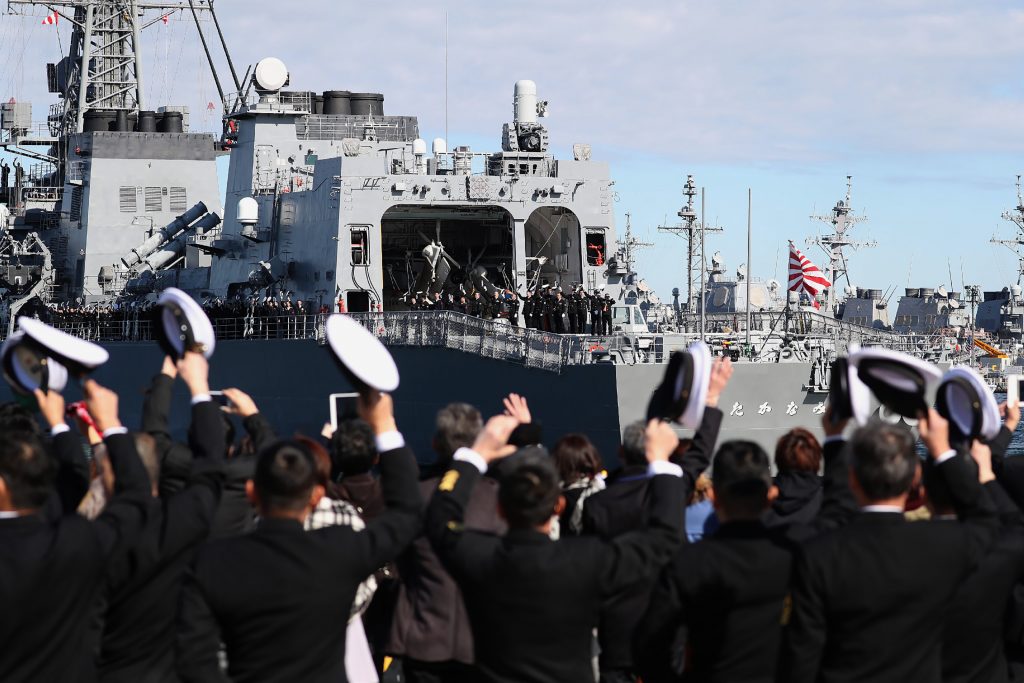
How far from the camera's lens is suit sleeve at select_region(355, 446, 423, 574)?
199 inches

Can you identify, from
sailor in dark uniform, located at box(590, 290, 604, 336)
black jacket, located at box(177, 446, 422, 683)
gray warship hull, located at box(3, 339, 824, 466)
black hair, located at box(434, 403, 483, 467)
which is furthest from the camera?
sailor in dark uniform, located at box(590, 290, 604, 336)

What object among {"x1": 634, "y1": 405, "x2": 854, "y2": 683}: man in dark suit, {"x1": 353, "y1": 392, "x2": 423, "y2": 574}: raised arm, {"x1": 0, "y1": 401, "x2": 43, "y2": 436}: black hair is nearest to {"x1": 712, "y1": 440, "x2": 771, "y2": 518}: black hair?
{"x1": 634, "y1": 405, "x2": 854, "y2": 683}: man in dark suit

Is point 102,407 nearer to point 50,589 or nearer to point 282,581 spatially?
point 50,589

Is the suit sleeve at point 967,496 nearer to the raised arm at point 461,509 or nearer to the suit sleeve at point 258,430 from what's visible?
the raised arm at point 461,509

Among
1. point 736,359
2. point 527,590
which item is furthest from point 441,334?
point 527,590

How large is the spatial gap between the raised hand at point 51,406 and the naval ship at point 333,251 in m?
17.9

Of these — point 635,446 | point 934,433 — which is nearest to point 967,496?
point 934,433

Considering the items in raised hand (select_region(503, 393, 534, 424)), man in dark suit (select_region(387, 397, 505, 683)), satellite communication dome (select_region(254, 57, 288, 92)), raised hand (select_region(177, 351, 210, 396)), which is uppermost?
satellite communication dome (select_region(254, 57, 288, 92))

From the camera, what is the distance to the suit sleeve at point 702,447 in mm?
6438

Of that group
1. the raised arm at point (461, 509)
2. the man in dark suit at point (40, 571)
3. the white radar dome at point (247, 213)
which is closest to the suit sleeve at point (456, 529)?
the raised arm at point (461, 509)

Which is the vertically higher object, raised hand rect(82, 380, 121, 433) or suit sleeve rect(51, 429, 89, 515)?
raised hand rect(82, 380, 121, 433)

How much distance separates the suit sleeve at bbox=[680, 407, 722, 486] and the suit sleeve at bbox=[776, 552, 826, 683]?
1487mm

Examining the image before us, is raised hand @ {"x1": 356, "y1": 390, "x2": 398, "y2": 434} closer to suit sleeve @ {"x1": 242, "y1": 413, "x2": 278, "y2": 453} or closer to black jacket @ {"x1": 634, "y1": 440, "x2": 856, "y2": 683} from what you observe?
black jacket @ {"x1": 634, "y1": 440, "x2": 856, "y2": 683}

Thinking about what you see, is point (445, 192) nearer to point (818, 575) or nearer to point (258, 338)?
point (258, 338)
